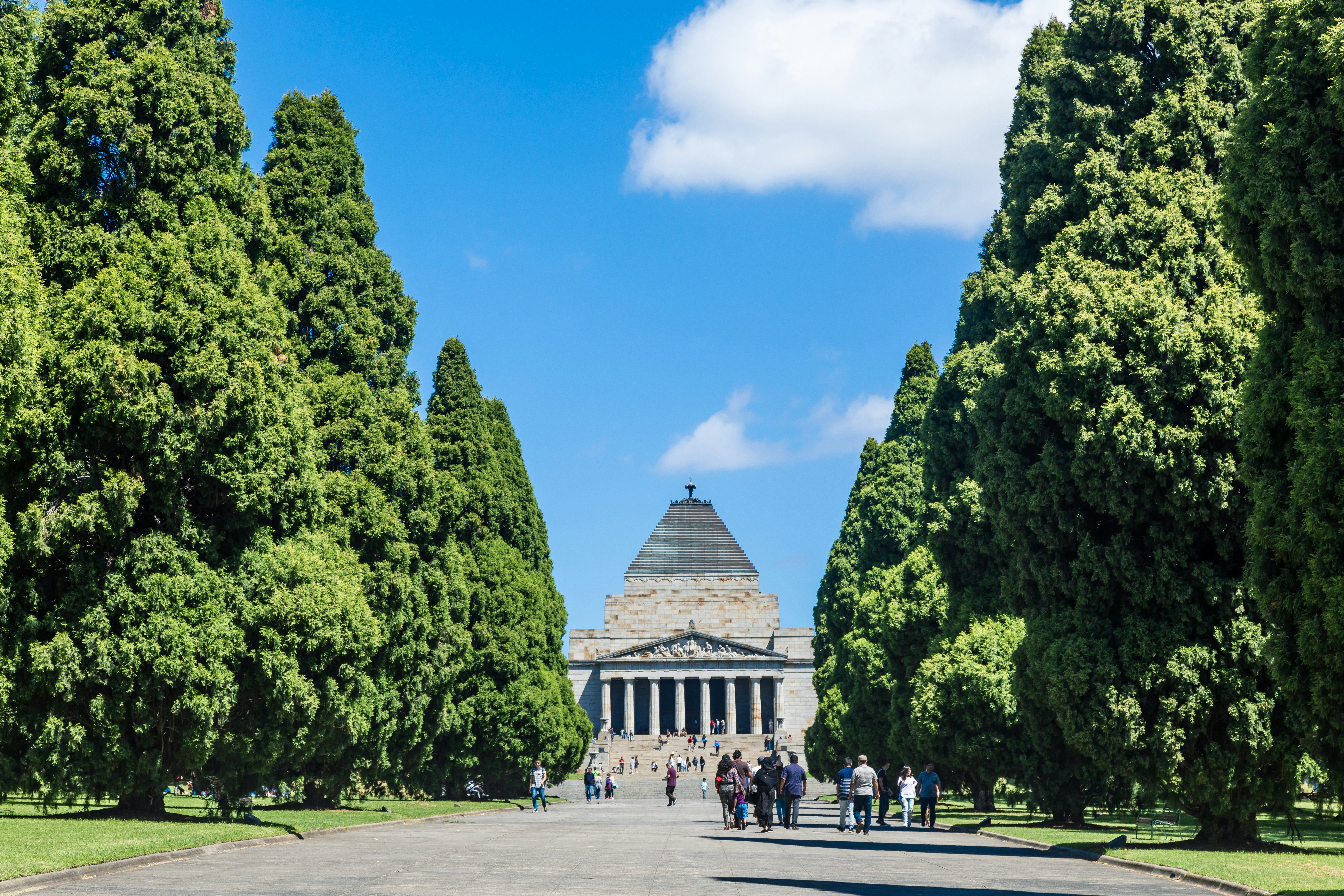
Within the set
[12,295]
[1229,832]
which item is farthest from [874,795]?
[12,295]

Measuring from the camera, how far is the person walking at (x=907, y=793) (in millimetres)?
29281

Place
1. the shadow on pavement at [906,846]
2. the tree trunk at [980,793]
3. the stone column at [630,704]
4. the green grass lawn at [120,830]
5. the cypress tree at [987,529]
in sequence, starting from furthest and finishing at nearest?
the stone column at [630,704], the tree trunk at [980,793], the cypress tree at [987,529], the shadow on pavement at [906,846], the green grass lawn at [120,830]

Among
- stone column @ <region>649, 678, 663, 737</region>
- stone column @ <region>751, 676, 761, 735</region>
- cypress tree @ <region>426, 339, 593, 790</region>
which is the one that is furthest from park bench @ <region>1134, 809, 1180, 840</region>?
stone column @ <region>751, 676, 761, 735</region>

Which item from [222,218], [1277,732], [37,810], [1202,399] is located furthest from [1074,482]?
[37,810]

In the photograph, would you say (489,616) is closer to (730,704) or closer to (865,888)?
(865,888)

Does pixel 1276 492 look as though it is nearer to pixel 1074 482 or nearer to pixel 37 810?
pixel 1074 482

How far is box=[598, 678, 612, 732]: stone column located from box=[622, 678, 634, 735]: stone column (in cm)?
124

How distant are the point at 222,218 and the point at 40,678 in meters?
8.08

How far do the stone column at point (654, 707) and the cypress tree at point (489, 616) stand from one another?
53.4 m

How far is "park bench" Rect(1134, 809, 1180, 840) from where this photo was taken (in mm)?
22594

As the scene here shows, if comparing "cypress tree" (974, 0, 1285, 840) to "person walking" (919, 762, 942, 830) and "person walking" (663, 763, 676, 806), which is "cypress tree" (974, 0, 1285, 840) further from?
"person walking" (663, 763, 676, 806)

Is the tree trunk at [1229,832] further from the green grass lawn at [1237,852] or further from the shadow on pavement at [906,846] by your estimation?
the shadow on pavement at [906,846]

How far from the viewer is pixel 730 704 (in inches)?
3740

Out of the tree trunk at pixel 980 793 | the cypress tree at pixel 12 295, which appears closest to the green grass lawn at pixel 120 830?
the cypress tree at pixel 12 295
